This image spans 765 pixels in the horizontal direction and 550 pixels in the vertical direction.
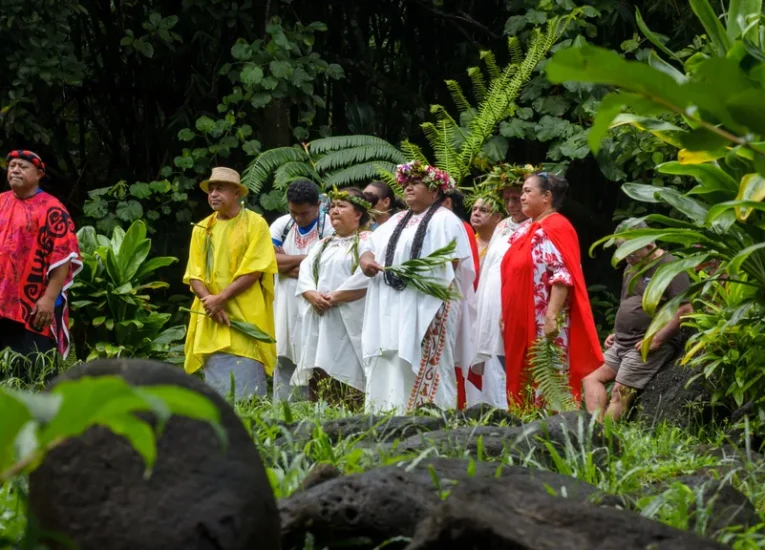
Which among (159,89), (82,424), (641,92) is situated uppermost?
(159,89)

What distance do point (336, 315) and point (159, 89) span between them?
19.1 feet

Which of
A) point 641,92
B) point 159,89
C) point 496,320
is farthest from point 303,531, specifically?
point 159,89

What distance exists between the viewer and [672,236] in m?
5.72

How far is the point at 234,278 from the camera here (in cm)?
893

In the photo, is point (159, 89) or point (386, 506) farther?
point (159, 89)

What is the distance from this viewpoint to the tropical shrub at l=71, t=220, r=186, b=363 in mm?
9812

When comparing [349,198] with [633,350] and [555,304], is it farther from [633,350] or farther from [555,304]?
[633,350]

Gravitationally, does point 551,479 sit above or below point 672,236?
below

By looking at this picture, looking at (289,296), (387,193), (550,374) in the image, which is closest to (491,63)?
(387,193)

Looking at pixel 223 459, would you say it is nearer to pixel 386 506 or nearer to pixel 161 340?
pixel 386 506

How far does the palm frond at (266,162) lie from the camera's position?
11.5 m

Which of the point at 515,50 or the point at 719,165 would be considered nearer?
the point at 719,165

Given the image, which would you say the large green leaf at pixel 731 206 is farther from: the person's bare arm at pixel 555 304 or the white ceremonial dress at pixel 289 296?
the white ceremonial dress at pixel 289 296

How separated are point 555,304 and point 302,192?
2.16 metres
